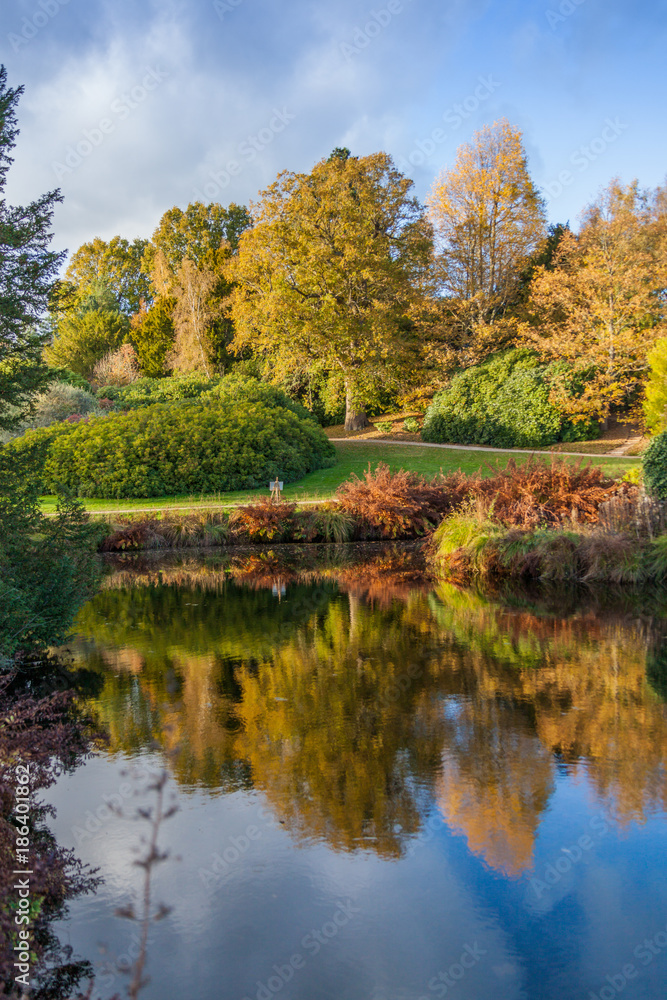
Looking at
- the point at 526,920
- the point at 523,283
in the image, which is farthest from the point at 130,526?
the point at 523,283

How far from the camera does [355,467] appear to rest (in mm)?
22578

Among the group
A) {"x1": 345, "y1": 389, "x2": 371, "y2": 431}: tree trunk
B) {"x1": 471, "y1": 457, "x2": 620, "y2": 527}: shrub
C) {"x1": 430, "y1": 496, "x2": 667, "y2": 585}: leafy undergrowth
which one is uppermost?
{"x1": 345, "y1": 389, "x2": 371, "y2": 431}: tree trunk

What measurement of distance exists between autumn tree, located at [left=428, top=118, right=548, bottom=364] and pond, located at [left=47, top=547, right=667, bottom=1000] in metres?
22.6

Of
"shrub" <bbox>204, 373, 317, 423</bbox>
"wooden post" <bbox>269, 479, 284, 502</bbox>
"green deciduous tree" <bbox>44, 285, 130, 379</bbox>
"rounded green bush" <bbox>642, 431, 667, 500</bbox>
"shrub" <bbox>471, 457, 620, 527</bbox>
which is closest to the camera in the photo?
"rounded green bush" <bbox>642, 431, 667, 500</bbox>

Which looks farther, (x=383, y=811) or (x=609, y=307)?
(x=609, y=307)

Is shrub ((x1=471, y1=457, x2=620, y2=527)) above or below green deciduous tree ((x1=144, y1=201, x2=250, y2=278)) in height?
below

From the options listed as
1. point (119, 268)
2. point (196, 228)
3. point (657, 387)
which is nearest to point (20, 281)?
point (657, 387)

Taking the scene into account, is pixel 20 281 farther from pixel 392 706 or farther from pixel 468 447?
pixel 468 447

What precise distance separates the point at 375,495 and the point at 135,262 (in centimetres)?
4672

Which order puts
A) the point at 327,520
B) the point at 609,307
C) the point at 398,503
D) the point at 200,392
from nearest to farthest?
1. the point at 398,503
2. the point at 327,520
3. the point at 609,307
4. the point at 200,392

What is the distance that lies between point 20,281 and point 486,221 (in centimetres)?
2510

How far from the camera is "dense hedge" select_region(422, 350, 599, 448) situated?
25625 mm

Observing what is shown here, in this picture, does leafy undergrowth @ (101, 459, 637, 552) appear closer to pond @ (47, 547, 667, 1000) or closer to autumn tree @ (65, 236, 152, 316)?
pond @ (47, 547, 667, 1000)

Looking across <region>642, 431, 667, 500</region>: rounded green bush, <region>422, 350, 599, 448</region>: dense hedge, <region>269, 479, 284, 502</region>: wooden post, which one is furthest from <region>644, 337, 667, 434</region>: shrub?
<region>269, 479, 284, 502</region>: wooden post
